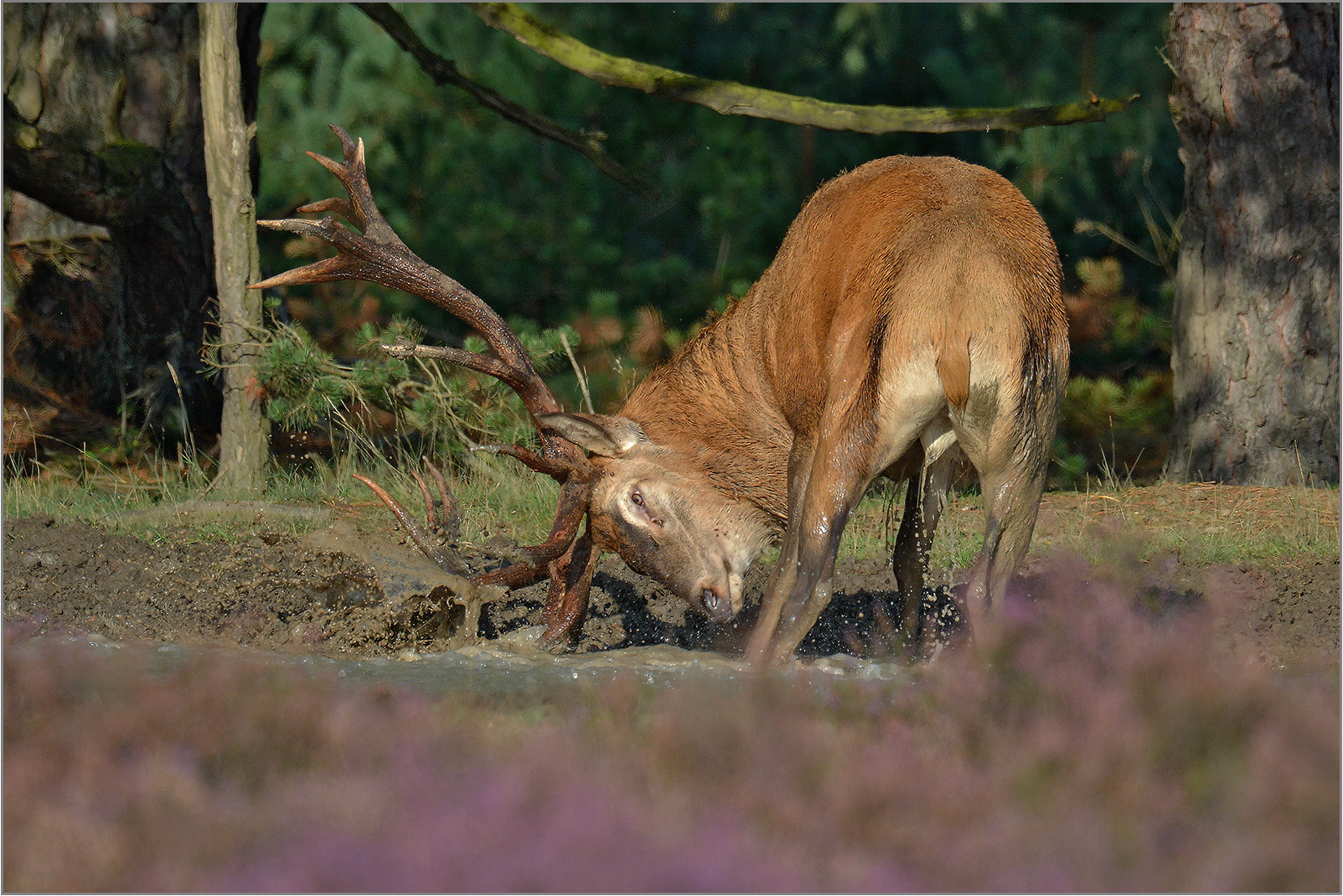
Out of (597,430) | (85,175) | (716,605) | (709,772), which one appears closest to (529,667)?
(716,605)

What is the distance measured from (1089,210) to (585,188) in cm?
406

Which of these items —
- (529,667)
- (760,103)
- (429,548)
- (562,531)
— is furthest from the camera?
(760,103)

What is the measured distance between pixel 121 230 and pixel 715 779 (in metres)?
7.28

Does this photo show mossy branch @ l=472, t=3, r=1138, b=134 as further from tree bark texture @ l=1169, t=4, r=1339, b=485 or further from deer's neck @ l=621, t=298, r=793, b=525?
deer's neck @ l=621, t=298, r=793, b=525

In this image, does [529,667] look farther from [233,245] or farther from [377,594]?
[233,245]

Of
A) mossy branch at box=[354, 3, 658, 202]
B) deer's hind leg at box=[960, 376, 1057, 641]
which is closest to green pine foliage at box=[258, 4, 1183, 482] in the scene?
mossy branch at box=[354, 3, 658, 202]

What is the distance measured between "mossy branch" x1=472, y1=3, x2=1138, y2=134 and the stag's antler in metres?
2.38

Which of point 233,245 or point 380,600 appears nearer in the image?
point 380,600

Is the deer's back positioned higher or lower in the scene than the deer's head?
higher

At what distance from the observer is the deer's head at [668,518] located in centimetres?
511

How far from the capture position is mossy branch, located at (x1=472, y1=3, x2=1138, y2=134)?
306 inches

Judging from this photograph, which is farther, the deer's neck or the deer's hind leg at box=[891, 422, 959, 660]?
the deer's neck

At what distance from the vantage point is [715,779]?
2.92m

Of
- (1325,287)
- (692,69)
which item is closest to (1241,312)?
(1325,287)
